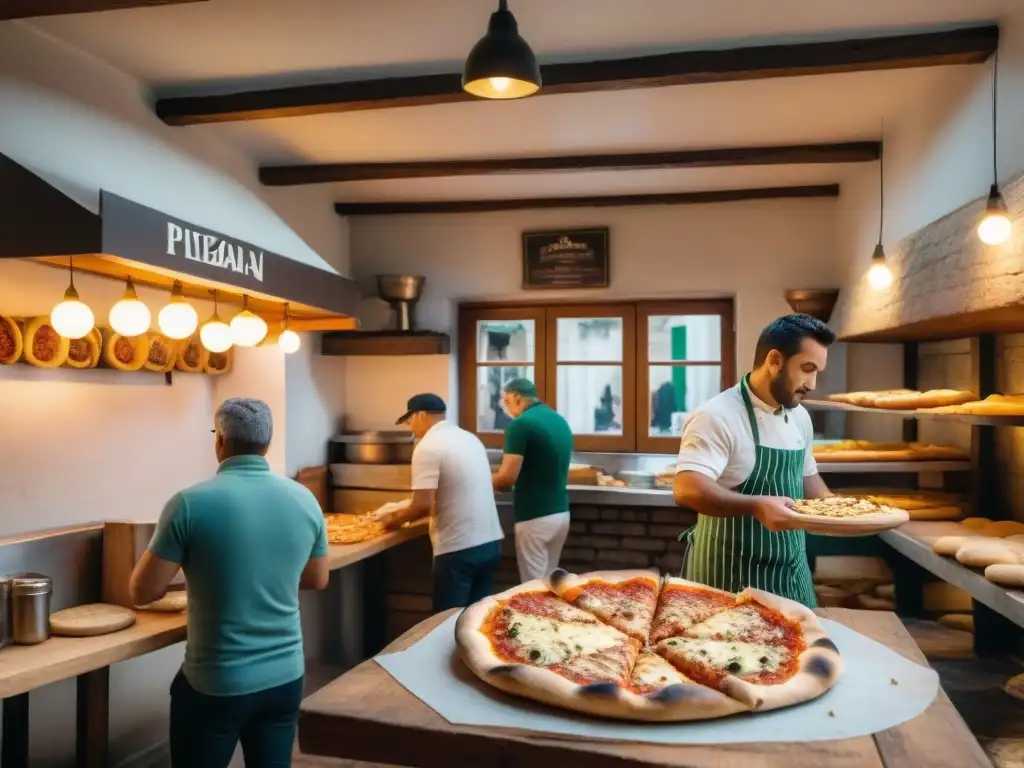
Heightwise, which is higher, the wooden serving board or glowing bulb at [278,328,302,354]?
glowing bulb at [278,328,302,354]

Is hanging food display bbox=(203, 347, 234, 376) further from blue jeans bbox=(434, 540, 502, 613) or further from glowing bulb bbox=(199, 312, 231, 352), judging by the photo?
blue jeans bbox=(434, 540, 502, 613)

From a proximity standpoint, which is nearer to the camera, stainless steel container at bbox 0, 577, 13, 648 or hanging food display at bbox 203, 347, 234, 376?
stainless steel container at bbox 0, 577, 13, 648

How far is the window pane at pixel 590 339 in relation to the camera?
6305 mm

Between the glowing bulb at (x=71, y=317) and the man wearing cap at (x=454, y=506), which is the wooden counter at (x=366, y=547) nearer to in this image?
the man wearing cap at (x=454, y=506)

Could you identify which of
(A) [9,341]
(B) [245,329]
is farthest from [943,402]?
(A) [9,341]

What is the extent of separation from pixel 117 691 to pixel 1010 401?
159 inches

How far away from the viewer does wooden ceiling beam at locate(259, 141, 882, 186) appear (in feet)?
15.8

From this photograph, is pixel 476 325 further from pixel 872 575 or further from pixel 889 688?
pixel 889 688

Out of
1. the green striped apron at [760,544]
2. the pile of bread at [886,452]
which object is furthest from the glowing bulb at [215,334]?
the pile of bread at [886,452]

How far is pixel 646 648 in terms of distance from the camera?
7.55ft

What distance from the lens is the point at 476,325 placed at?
653 cm

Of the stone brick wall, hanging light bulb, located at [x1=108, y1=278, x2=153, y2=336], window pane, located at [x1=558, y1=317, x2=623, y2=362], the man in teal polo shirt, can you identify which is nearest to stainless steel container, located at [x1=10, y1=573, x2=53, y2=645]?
the man in teal polo shirt

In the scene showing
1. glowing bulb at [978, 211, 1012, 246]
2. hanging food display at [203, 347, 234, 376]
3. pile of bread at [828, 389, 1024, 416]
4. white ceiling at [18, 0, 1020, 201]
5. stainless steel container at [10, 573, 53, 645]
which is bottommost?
stainless steel container at [10, 573, 53, 645]

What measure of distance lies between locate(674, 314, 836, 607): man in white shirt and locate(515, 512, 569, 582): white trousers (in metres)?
2.04
